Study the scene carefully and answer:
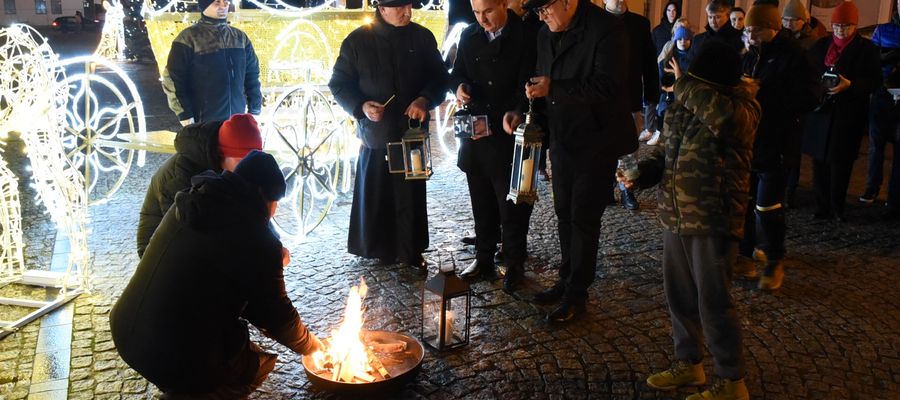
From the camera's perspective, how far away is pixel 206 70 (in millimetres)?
6180

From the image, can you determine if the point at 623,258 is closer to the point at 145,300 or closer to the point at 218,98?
the point at 218,98

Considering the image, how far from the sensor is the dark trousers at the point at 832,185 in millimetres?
7125

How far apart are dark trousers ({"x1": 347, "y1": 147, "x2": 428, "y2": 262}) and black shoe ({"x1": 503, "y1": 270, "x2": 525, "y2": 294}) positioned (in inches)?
29.5

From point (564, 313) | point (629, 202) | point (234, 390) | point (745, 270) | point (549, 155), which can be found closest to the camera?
point (234, 390)

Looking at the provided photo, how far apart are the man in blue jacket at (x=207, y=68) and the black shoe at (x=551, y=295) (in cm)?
302

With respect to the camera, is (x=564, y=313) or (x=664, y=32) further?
(x=664, y=32)

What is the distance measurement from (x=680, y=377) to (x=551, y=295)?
125 centimetres

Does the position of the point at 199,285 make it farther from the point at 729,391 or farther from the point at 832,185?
the point at 832,185

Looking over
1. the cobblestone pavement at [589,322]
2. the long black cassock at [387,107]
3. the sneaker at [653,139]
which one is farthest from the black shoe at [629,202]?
the sneaker at [653,139]

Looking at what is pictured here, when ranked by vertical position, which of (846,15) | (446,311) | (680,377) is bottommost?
(680,377)

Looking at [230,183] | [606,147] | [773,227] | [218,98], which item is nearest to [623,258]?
[773,227]

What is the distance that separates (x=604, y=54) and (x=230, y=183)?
2356mm

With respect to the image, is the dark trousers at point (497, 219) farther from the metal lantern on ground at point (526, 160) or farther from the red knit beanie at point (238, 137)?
the red knit beanie at point (238, 137)

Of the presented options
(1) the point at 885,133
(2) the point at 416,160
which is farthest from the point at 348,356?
(1) the point at 885,133
